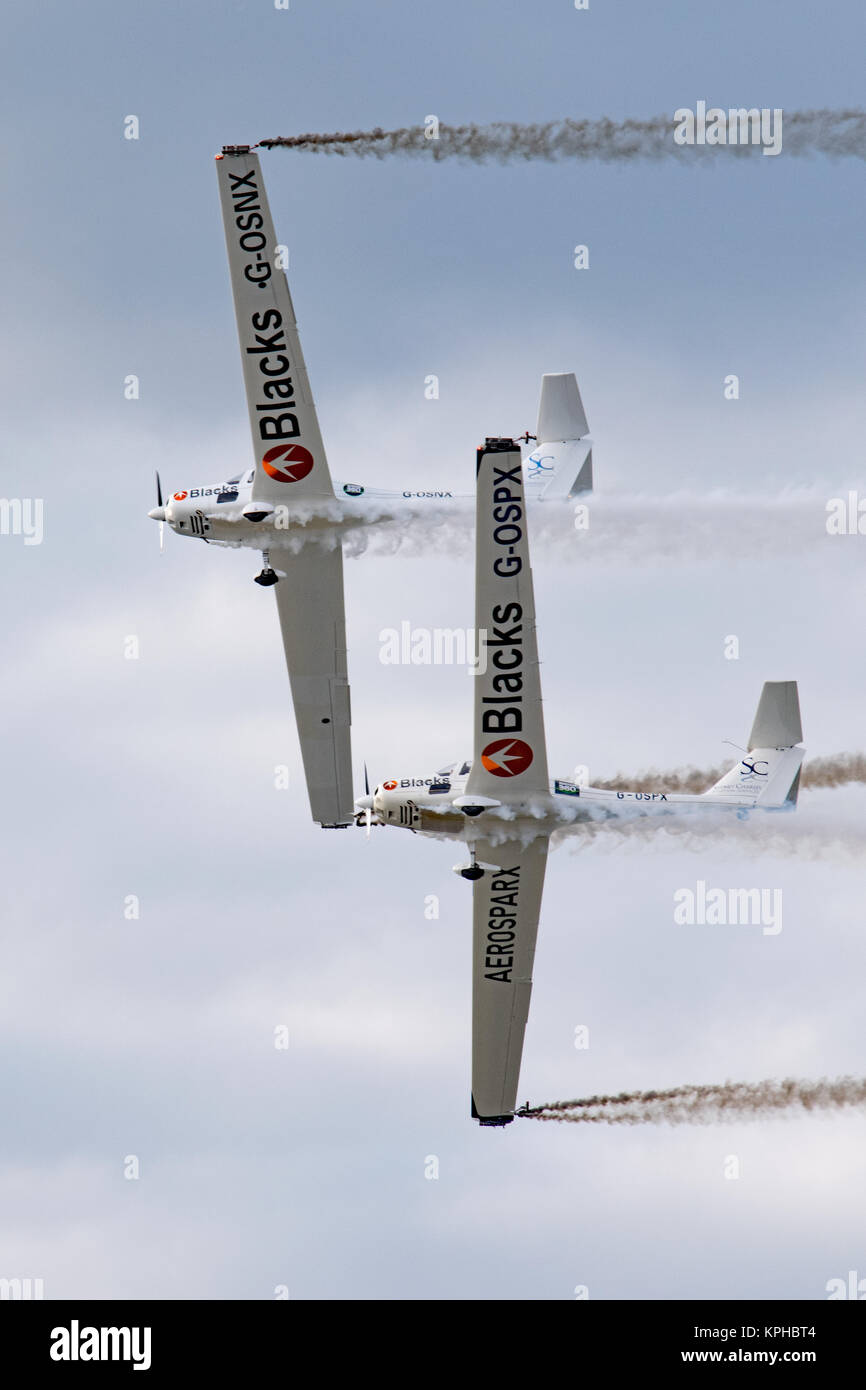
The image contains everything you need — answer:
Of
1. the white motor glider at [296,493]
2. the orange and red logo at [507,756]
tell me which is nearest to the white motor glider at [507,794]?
the orange and red logo at [507,756]

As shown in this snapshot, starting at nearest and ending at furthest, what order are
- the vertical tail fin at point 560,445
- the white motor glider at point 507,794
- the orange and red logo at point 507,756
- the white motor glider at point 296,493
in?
the white motor glider at point 507,794 → the orange and red logo at point 507,756 → the white motor glider at point 296,493 → the vertical tail fin at point 560,445

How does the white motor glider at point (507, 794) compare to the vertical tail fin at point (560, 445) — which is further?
the vertical tail fin at point (560, 445)

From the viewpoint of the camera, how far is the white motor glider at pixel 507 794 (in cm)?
4609

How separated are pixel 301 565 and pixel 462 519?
3.18m

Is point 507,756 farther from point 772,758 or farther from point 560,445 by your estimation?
point 560,445

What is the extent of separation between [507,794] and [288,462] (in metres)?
7.24

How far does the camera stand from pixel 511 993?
168ft

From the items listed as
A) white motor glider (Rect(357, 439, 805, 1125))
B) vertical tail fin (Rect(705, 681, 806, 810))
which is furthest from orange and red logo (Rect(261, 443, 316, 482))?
vertical tail fin (Rect(705, 681, 806, 810))

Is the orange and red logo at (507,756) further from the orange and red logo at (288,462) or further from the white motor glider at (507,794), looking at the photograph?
the orange and red logo at (288,462)

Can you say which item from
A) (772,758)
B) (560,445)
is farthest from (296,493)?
(772,758)

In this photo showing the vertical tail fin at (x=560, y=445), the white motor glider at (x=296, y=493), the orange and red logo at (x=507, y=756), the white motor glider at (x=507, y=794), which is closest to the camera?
the white motor glider at (x=507, y=794)

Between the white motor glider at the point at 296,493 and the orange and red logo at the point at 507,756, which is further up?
the white motor glider at the point at 296,493

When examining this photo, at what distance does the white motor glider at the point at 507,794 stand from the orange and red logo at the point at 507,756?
0.05 ft
